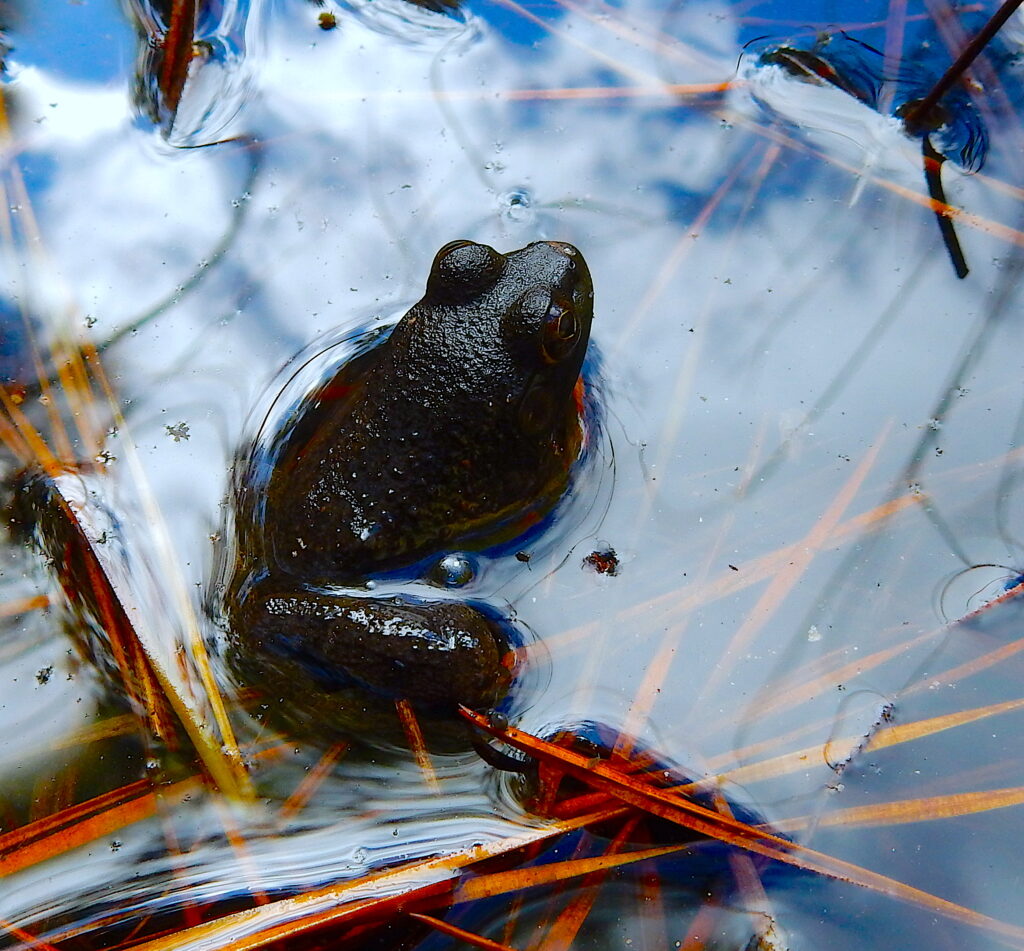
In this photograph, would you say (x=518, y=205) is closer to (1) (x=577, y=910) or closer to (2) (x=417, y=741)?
(2) (x=417, y=741)

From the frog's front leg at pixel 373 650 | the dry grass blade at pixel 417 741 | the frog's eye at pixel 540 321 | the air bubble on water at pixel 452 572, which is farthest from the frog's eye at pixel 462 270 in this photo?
the dry grass blade at pixel 417 741

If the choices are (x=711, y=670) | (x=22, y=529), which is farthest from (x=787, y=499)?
(x=22, y=529)

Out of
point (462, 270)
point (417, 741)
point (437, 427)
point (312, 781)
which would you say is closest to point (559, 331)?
point (462, 270)

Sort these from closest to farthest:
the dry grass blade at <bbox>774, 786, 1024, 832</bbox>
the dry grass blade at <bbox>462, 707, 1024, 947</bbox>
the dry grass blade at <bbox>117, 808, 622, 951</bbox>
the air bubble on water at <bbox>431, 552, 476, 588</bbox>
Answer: the dry grass blade at <bbox>117, 808, 622, 951</bbox> < the dry grass blade at <bbox>462, 707, 1024, 947</bbox> < the dry grass blade at <bbox>774, 786, 1024, 832</bbox> < the air bubble on water at <bbox>431, 552, 476, 588</bbox>

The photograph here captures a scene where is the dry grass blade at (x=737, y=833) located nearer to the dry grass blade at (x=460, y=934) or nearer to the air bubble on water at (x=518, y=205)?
the dry grass blade at (x=460, y=934)

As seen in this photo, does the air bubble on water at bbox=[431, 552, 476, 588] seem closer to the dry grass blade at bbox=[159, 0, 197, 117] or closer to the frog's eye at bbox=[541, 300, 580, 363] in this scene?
the frog's eye at bbox=[541, 300, 580, 363]

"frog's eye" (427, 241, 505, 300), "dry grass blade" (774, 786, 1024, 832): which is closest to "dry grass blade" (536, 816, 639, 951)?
"dry grass blade" (774, 786, 1024, 832)
